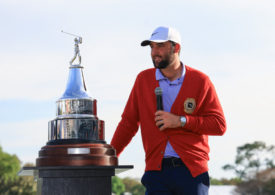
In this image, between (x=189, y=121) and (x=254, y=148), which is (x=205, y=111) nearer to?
(x=189, y=121)

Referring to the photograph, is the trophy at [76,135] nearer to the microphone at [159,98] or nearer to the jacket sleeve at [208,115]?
the microphone at [159,98]

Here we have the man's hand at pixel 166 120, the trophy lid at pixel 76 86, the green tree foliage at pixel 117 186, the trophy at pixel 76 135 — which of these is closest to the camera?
the man's hand at pixel 166 120

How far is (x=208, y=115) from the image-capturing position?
502 cm

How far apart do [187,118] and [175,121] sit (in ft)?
0.37

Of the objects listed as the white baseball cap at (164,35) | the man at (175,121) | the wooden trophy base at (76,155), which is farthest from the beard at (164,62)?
the wooden trophy base at (76,155)

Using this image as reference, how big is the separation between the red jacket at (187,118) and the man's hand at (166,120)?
0.10 meters

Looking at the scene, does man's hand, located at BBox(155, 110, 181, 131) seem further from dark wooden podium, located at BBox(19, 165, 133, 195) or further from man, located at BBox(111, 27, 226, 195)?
dark wooden podium, located at BBox(19, 165, 133, 195)

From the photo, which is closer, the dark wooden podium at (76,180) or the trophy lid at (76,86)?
the dark wooden podium at (76,180)

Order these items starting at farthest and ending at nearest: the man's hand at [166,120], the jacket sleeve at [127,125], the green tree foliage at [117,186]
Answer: the green tree foliage at [117,186] → the jacket sleeve at [127,125] → the man's hand at [166,120]

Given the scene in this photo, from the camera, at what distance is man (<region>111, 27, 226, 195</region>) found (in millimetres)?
4836

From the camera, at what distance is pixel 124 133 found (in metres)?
5.36

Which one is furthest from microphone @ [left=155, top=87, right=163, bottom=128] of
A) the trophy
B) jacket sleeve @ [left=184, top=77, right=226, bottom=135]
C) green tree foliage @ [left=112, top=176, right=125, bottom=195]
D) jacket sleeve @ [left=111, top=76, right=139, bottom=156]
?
green tree foliage @ [left=112, top=176, right=125, bottom=195]

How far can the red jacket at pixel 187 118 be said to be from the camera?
16.0 feet

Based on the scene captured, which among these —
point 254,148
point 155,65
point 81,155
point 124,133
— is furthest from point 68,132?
point 254,148
